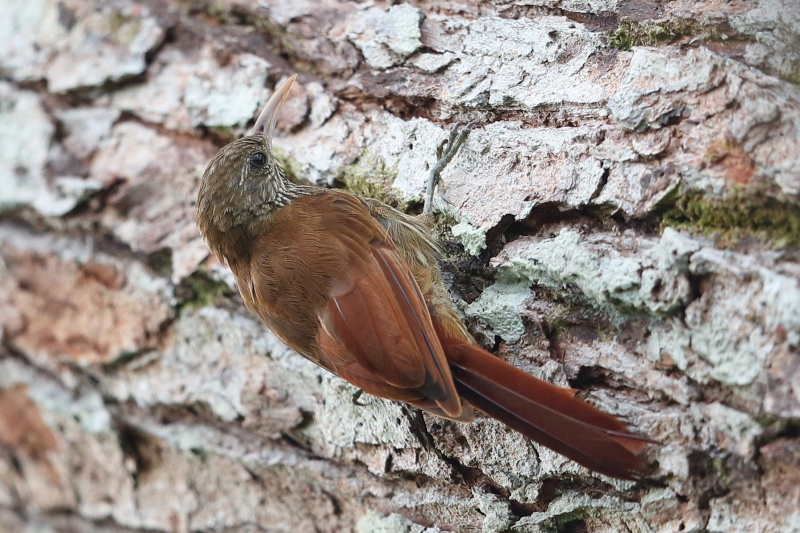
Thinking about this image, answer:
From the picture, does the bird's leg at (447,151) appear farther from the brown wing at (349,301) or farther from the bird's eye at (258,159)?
the bird's eye at (258,159)

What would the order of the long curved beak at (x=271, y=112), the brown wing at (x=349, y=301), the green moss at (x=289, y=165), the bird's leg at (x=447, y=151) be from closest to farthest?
the brown wing at (x=349, y=301)
the bird's leg at (x=447, y=151)
the long curved beak at (x=271, y=112)
the green moss at (x=289, y=165)

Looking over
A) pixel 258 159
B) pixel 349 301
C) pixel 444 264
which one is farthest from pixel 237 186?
pixel 444 264

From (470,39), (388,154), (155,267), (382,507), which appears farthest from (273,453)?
(470,39)

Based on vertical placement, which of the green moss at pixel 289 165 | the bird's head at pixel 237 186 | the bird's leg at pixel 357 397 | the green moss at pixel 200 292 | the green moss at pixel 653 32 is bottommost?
the bird's leg at pixel 357 397

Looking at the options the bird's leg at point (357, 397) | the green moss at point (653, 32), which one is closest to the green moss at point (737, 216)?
the green moss at point (653, 32)

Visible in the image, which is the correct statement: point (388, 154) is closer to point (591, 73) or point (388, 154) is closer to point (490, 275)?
point (490, 275)

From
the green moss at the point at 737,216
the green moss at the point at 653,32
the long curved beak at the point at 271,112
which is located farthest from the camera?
the long curved beak at the point at 271,112

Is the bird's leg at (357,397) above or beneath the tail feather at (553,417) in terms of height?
beneath

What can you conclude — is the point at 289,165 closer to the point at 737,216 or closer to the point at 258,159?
the point at 258,159
